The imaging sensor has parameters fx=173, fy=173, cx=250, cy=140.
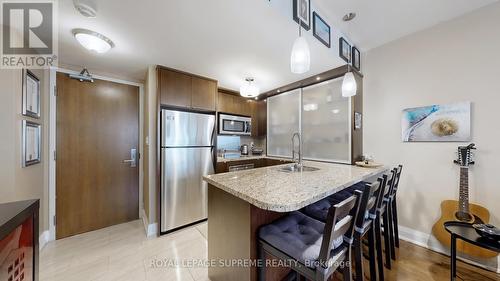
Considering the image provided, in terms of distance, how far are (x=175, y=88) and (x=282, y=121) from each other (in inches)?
79.2

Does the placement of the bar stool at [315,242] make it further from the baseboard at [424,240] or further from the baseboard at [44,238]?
the baseboard at [44,238]

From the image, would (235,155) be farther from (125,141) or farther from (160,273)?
(160,273)

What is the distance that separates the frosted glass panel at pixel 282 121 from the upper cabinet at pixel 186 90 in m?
1.35

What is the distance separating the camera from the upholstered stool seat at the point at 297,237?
0.91m

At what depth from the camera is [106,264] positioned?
177cm

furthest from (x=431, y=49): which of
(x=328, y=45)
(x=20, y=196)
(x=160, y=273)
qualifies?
(x=20, y=196)

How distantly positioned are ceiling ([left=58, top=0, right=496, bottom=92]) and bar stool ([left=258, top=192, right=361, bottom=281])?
1493 mm

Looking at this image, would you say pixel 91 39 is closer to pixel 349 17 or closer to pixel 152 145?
pixel 152 145

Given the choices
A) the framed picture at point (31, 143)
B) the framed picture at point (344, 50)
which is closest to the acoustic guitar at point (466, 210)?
the framed picture at point (344, 50)

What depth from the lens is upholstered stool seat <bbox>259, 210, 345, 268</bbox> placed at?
906 mm

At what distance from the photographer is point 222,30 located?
1.57 m

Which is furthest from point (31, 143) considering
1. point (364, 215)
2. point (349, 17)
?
point (349, 17)

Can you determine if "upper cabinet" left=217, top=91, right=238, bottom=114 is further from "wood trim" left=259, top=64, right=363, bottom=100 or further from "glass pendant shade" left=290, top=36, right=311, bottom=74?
"glass pendant shade" left=290, top=36, right=311, bottom=74

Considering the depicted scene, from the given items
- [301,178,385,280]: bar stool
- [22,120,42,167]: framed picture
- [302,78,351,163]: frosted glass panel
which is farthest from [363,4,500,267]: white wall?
[22,120,42,167]: framed picture
